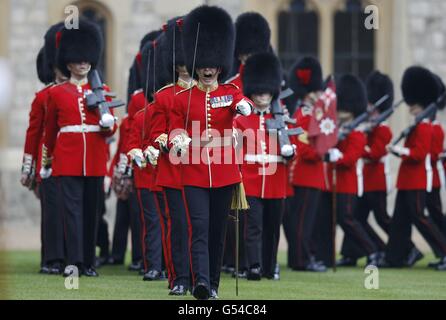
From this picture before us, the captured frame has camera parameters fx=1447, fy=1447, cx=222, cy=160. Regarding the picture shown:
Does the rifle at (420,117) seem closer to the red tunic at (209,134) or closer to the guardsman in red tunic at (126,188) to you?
the guardsman in red tunic at (126,188)

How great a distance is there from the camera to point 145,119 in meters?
8.66

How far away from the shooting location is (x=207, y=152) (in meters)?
7.40

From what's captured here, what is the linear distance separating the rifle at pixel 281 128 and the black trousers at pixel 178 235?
1753 mm

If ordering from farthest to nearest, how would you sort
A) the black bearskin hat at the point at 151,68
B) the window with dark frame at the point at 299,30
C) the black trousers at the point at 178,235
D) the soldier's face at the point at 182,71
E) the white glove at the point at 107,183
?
the window with dark frame at the point at 299,30 < the white glove at the point at 107,183 < the black bearskin hat at the point at 151,68 < the soldier's face at the point at 182,71 < the black trousers at the point at 178,235

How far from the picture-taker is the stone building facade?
51.5ft

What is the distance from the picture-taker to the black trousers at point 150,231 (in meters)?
9.09

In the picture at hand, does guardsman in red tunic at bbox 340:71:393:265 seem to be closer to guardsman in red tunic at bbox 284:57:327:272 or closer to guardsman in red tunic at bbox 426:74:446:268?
guardsman in red tunic at bbox 426:74:446:268

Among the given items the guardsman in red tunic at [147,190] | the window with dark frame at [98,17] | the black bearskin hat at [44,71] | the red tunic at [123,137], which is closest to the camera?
the guardsman in red tunic at [147,190]

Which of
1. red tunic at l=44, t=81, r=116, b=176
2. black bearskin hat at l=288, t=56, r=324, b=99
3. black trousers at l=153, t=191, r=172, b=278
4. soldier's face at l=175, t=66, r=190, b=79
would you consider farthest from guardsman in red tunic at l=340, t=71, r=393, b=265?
soldier's face at l=175, t=66, r=190, b=79

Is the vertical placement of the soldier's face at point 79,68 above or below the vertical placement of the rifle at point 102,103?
above

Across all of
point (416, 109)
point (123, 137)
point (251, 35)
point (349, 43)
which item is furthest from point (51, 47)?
point (349, 43)

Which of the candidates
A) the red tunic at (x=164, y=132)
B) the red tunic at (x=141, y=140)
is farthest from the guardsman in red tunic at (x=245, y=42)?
the red tunic at (x=164, y=132)
